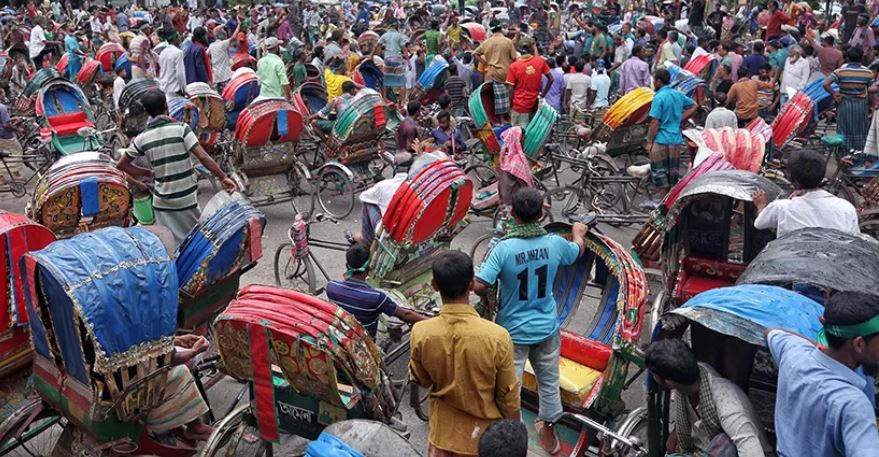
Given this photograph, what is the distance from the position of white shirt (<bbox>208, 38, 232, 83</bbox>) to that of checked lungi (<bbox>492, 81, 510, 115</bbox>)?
21.8ft

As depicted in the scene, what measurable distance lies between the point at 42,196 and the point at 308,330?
3239mm

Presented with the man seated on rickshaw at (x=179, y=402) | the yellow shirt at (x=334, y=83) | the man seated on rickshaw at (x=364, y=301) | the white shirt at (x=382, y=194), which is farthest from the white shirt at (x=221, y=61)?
the man seated on rickshaw at (x=179, y=402)

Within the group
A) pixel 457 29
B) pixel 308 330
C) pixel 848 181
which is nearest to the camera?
pixel 308 330

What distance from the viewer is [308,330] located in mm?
3607

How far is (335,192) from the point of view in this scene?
1002 centimetres

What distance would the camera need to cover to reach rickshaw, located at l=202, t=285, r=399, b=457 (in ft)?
11.9

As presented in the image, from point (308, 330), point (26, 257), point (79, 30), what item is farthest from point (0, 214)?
point (79, 30)

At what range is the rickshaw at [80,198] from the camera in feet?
19.0

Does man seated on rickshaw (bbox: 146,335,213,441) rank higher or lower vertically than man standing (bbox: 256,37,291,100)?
lower

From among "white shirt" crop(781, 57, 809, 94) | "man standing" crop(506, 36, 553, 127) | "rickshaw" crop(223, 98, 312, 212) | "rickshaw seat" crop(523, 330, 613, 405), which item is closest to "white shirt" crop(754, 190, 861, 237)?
"rickshaw seat" crop(523, 330, 613, 405)

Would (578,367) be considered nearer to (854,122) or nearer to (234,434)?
(234,434)

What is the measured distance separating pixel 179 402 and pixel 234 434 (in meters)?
0.50

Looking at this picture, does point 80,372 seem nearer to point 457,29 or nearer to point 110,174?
point 110,174

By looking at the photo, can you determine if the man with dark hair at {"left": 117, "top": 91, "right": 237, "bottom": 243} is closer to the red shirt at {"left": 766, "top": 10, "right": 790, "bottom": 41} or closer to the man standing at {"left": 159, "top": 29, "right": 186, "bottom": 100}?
the man standing at {"left": 159, "top": 29, "right": 186, "bottom": 100}
